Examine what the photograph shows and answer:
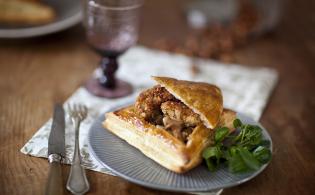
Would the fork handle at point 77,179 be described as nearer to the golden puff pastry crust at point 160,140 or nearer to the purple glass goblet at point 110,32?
the golden puff pastry crust at point 160,140

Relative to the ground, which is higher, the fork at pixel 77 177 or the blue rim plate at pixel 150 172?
the blue rim plate at pixel 150 172

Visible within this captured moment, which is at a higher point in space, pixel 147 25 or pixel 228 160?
pixel 228 160

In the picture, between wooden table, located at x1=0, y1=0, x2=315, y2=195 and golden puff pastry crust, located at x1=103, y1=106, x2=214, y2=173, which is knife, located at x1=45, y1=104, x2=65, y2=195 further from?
golden puff pastry crust, located at x1=103, y1=106, x2=214, y2=173

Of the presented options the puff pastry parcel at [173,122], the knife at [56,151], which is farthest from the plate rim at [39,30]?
the puff pastry parcel at [173,122]

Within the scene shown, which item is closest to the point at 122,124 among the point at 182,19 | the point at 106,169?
the point at 106,169

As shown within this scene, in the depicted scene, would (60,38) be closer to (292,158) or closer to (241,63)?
(241,63)

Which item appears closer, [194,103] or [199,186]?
[199,186]
